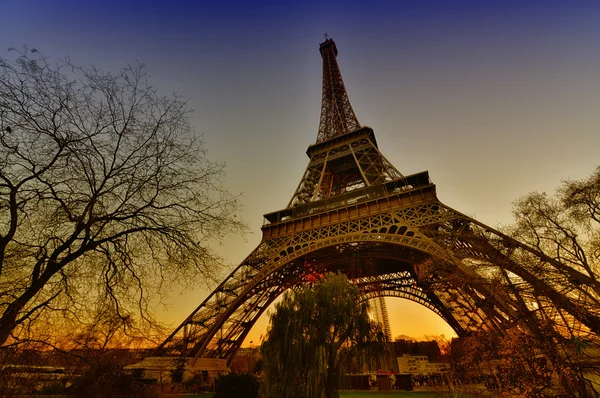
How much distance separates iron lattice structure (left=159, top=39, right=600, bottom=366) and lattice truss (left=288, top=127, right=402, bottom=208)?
137 mm

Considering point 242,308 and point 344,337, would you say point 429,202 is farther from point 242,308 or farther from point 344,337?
point 242,308

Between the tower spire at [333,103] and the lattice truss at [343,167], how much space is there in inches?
99.5

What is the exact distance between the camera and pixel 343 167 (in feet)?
103

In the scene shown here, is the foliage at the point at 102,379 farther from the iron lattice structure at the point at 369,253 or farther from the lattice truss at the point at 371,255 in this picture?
the lattice truss at the point at 371,255

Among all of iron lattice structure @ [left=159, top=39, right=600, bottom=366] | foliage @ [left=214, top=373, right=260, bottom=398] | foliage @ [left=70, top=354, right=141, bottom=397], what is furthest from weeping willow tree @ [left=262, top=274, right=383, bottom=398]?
foliage @ [left=70, top=354, right=141, bottom=397]

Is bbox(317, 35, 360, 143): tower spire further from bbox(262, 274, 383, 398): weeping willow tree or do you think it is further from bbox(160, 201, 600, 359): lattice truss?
bbox(262, 274, 383, 398): weeping willow tree

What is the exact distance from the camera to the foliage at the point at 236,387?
37.9 feet

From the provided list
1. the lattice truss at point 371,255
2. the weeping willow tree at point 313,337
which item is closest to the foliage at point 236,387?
the weeping willow tree at point 313,337

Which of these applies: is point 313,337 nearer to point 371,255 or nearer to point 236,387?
point 236,387

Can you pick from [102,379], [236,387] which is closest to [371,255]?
[236,387]

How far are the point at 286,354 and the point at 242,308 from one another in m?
11.4

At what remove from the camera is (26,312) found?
3652 mm

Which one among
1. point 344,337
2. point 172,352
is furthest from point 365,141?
A: point 172,352

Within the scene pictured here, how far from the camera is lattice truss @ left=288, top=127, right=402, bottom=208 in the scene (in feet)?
86.7
